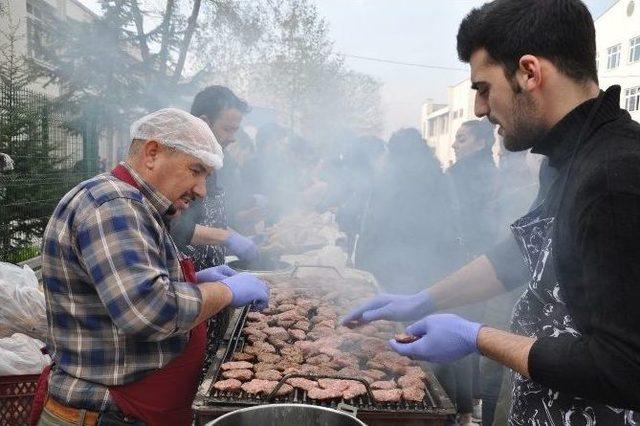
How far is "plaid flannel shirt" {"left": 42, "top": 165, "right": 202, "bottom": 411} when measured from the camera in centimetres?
171

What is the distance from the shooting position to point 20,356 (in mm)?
3178

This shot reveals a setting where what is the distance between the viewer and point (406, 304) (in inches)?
104

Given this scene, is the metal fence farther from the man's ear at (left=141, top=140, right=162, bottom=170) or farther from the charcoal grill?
the charcoal grill

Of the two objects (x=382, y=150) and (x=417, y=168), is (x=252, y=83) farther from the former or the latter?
(x=417, y=168)

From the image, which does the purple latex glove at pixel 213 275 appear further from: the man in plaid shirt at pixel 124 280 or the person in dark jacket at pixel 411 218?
the person in dark jacket at pixel 411 218

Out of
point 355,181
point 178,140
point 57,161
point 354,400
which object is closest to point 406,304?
point 354,400

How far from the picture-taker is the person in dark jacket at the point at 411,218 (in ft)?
16.7

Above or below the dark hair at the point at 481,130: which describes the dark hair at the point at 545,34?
below

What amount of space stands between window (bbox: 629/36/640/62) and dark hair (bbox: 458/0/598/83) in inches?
1372

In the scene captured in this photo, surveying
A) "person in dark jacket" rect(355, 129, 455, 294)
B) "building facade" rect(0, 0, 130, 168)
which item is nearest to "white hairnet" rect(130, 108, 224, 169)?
"person in dark jacket" rect(355, 129, 455, 294)

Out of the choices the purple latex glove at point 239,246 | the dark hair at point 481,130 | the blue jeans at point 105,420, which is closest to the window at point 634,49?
the dark hair at point 481,130

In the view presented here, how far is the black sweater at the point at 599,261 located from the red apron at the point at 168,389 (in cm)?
145

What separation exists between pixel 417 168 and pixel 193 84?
35.2 ft

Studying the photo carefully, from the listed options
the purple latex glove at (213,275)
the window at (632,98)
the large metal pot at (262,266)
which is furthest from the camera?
the window at (632,98)
